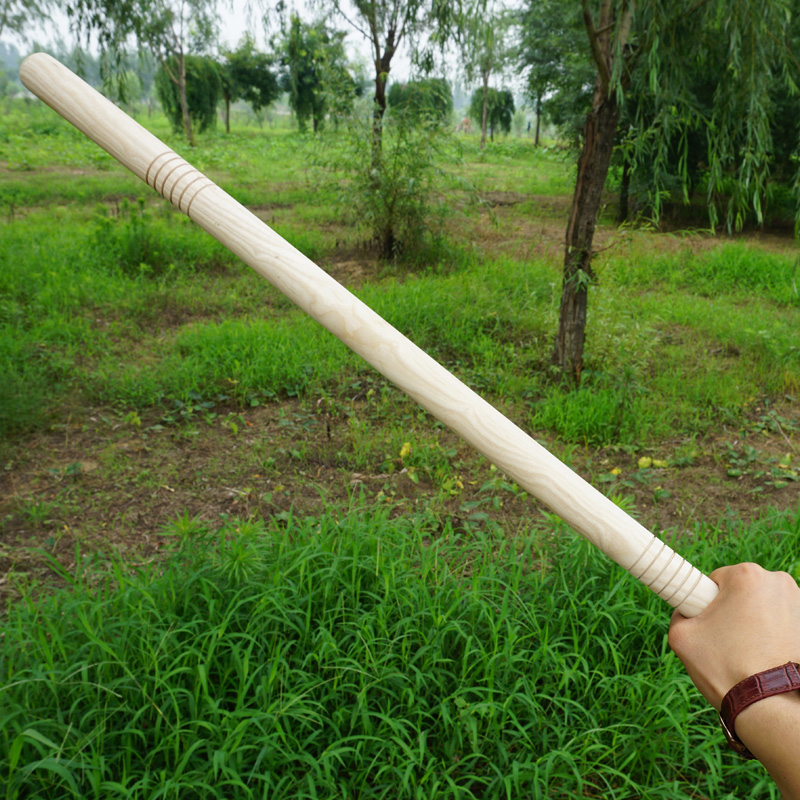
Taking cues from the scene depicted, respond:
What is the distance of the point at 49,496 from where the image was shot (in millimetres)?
3195

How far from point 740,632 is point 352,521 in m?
1.68

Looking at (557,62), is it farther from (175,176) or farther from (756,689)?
(756,689)

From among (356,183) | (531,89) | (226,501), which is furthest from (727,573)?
(531,89)

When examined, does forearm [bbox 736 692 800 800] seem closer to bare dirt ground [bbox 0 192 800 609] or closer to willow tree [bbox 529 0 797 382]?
bare dirt ground [bbox 0 192 800 609]

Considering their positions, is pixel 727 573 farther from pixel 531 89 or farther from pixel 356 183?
pixel 531 89

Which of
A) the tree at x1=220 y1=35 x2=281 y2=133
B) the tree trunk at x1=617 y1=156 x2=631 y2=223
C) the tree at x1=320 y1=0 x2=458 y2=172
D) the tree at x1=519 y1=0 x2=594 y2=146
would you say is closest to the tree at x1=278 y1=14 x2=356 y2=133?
the tree at x1=320 y1=0 x2=458 y2=172

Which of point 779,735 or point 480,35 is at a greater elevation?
point 480,35

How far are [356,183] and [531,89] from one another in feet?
27.1

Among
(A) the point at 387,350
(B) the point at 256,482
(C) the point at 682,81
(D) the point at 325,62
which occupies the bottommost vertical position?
(B) the point at 256,482

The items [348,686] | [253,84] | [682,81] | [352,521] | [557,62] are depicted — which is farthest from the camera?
[253,84]

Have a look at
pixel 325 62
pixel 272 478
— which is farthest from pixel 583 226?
pixel 325 62

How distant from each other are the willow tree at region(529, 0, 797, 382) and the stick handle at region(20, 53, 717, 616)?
2.38 metres

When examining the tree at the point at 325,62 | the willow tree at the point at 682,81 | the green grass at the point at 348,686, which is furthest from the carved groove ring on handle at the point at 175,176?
the tree at the point at 325,62

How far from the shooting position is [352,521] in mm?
2480
